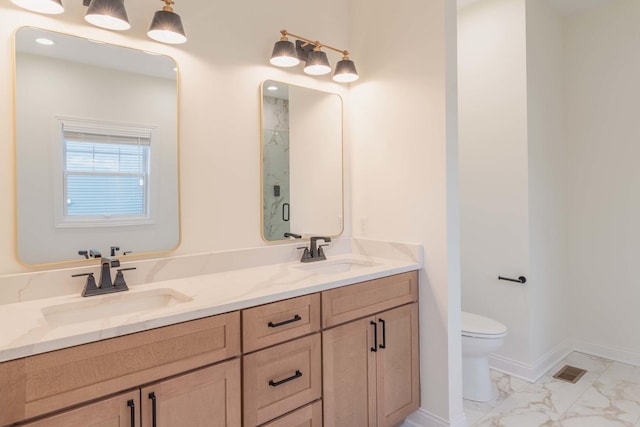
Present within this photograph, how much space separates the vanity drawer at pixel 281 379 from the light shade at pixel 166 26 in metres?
1.36

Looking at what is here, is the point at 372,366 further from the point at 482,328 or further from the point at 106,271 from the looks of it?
the point at 106,271

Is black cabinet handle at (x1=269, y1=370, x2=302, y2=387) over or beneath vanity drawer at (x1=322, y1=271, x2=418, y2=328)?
beneath

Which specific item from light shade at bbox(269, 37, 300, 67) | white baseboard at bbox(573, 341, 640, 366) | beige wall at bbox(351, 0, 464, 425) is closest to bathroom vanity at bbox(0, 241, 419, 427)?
beige wall at bbox(351, 0, 464, 425)

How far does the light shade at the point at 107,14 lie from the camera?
1425 mm

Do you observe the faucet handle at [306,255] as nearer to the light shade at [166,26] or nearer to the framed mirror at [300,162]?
the framed mirror at [300,162]

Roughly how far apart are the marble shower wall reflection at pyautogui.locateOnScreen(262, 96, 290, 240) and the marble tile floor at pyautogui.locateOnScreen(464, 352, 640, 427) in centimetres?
159

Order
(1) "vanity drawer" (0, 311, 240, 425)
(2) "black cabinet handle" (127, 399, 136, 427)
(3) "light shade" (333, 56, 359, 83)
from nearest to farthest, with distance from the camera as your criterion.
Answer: (1) "vanity drawer" (0, 311, 240, 425), (2) "black cabinet handle" (127, 399, 136, 427), (3) "light shade" (333, 56, 359, 83)

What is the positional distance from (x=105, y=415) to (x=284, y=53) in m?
1.75

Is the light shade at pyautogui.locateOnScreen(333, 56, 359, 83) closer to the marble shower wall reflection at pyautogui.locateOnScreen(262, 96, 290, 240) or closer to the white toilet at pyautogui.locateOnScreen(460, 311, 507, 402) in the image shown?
the marble shower wall reflection at pyautogui.locateOnScreen(262, 96, 290, 240)

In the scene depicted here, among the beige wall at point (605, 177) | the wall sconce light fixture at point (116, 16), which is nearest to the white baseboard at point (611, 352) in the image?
the beige wall at point (605, 177)

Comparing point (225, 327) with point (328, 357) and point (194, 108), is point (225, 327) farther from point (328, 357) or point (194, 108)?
point (194, 108)

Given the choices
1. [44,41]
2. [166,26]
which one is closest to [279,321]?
[166,26]

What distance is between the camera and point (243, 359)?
4.53 ft

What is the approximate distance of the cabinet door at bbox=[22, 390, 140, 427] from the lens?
103 centimetres
